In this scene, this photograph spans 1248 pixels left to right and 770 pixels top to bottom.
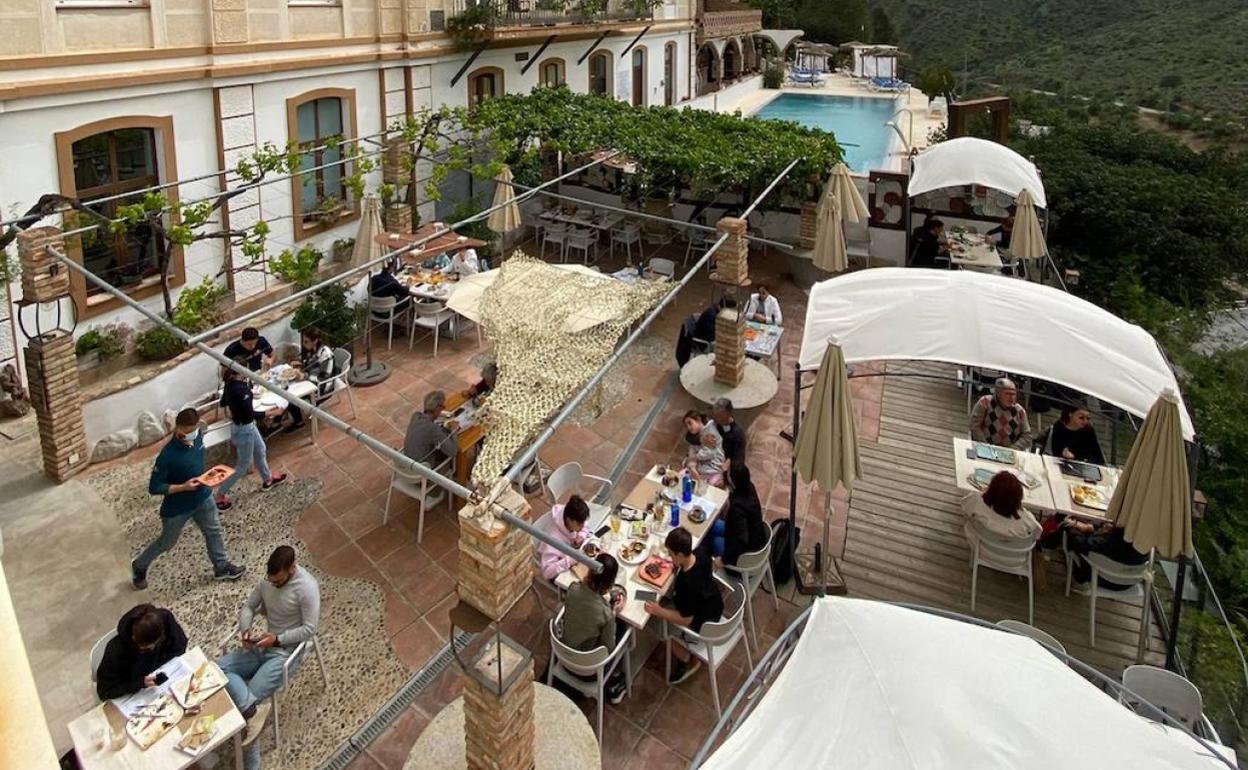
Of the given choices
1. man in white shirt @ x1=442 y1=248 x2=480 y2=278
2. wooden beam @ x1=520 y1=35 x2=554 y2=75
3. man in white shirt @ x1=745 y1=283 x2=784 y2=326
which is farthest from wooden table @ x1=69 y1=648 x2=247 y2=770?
wooden beam @ x1=520 y1=35 x2=554 y2=75

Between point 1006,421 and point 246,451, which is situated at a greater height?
point 1006,421

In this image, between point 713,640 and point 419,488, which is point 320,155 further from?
point 713,640

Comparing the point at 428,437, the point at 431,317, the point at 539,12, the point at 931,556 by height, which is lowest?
the point at 931,556

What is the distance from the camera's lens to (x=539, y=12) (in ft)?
61.3

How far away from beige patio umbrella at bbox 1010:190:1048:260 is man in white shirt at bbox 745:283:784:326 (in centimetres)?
411

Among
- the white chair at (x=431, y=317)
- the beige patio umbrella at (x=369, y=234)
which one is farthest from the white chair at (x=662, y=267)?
the beige patio umbrella at (x=369, y=234)

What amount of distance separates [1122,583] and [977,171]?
8973 mm

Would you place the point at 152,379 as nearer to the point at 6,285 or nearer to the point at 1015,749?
the point at 6,285

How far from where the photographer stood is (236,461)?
9398 millimetres

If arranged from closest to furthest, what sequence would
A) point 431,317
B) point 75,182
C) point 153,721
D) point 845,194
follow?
point 153,721 → point 75,182 → point 431,317 → point 845,194

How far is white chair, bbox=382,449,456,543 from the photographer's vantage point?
800 centimetres

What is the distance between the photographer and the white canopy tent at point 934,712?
3564 mm

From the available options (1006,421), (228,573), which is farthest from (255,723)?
(1006,421)

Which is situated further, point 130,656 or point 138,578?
point 138,578
